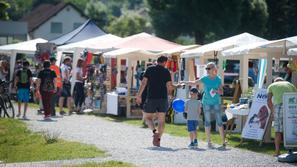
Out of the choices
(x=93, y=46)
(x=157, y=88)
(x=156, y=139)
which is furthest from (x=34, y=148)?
(x=93, y=46)

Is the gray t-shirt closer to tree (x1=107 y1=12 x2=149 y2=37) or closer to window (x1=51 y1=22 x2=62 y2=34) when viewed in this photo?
tree (x1=107 y1=12 x2=149 y2=37)

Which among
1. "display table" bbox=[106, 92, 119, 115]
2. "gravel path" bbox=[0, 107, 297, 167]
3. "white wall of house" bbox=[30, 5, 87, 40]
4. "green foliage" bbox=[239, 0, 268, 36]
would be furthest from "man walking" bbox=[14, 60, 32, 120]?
"white wall of house" bbox=[30, 5, 87, 40]

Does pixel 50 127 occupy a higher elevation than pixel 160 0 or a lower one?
lower

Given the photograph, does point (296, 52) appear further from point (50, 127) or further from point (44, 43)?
point (44, 43)

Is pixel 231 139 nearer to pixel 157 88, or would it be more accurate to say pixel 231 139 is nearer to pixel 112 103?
pixel 157 88

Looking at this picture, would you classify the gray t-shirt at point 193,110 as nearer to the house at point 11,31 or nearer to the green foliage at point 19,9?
the house at point 11,31

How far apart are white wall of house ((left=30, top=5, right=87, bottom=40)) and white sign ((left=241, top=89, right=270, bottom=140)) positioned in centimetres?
7642

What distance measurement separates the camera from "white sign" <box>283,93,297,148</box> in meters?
14.7

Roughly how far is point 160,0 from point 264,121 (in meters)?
48.0

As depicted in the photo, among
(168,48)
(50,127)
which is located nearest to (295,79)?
(50,127)

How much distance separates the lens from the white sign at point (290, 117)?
48.2 feet

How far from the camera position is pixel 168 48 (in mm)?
28219

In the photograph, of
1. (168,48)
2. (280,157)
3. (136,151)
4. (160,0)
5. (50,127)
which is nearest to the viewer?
(280,157)

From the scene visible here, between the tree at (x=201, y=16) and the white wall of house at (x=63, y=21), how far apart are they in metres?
29.9
